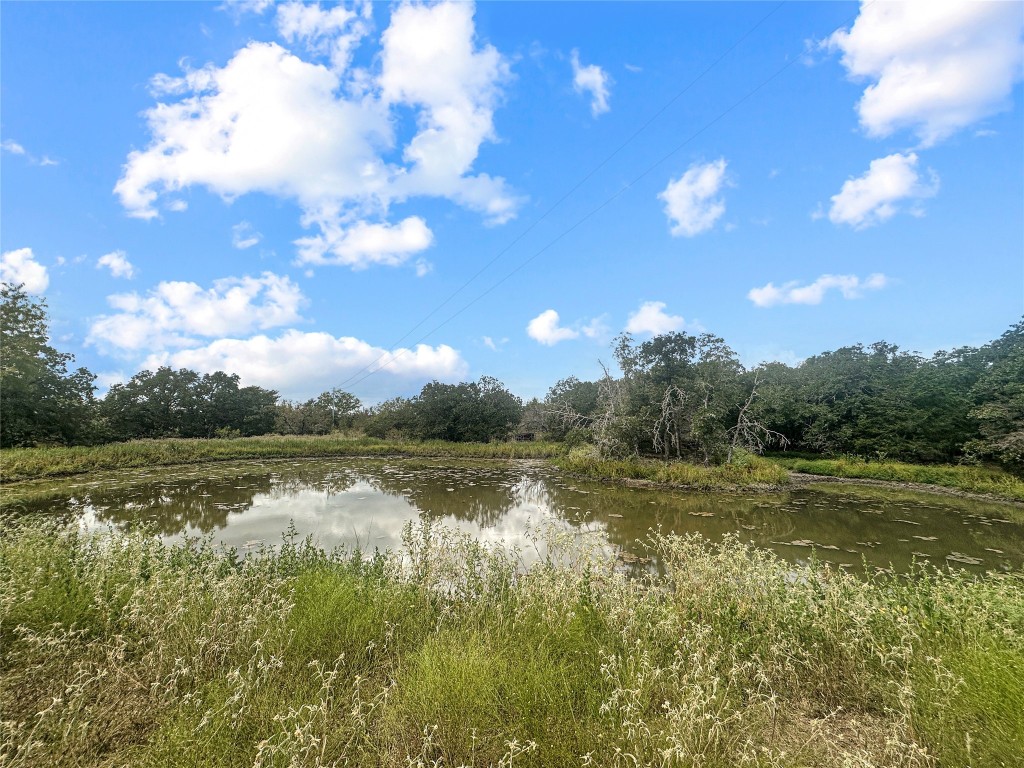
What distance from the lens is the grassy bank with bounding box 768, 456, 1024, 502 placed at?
49.2 feet

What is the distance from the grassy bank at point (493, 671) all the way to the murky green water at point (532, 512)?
1.91 metres

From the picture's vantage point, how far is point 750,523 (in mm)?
10977

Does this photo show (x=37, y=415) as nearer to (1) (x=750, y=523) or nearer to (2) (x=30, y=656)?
(2) (x=30, y=656)

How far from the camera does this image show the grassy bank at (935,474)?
15005 mm

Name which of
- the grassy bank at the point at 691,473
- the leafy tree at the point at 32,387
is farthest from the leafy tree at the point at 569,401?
the leafy tree at the point at 32,387

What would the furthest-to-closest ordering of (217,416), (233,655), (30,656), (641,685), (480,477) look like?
1. (217,416)
2. (480,477)
3. (233,655)
4. (30,656)
5. (641,685)

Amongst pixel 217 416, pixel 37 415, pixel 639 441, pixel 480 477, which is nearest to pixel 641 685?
pixel 480 477

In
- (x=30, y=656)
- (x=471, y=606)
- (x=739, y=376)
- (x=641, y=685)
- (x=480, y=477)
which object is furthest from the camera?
(x=739, y=376)

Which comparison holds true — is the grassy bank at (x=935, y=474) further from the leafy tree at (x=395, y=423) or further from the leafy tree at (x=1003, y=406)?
the leafy tree at (x=395, y=423)

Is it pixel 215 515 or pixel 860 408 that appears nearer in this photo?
pixel 215 515

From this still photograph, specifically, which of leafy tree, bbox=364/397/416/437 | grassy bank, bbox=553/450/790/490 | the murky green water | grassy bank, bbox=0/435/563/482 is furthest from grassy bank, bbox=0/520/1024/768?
leafy tree, bbox=364/397/416/437

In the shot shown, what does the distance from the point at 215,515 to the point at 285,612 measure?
9857 mm

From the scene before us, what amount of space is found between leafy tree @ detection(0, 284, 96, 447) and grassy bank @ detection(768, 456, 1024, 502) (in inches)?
1667

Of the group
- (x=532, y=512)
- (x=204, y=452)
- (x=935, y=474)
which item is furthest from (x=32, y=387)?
(x=935, y=474)
